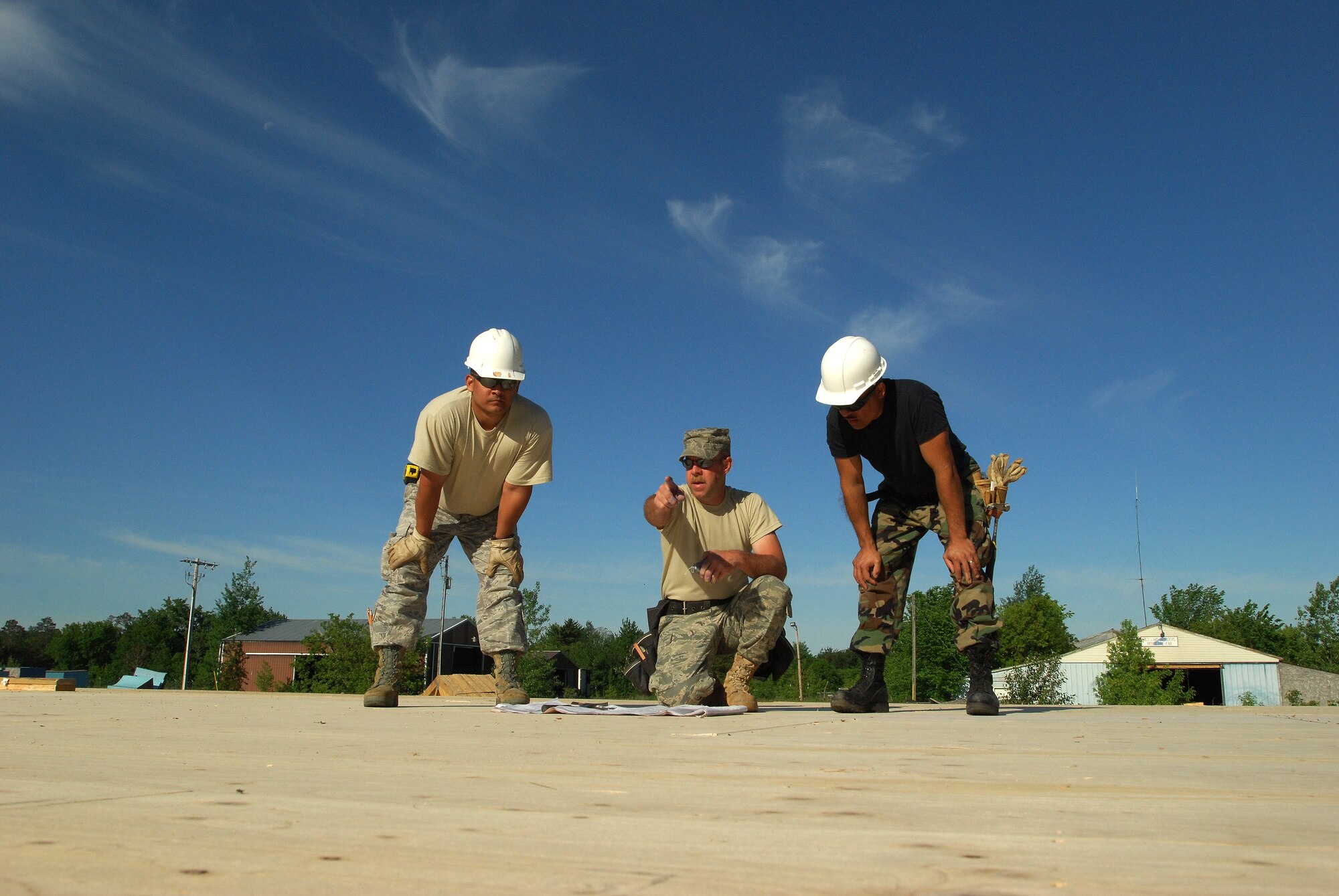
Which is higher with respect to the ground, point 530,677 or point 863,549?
point 863,549

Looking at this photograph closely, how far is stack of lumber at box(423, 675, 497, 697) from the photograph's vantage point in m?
8.93

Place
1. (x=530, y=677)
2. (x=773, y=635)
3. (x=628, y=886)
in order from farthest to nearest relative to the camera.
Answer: (x=530, y=677)
(x=773, y=635)
(x=628, y=886)

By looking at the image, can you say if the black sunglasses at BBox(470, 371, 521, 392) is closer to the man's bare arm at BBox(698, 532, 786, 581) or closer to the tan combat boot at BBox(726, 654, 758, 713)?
the man's bare arm at BBox(698, 532, 786, 581)

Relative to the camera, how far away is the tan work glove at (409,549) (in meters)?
5.54

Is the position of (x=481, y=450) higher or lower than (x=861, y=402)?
lower

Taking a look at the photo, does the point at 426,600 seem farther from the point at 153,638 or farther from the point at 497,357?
the point at 153,638

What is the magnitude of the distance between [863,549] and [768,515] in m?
0.58

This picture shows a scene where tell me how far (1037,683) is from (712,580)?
129 ft

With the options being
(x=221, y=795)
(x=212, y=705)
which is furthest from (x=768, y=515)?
(x=221, y=795)

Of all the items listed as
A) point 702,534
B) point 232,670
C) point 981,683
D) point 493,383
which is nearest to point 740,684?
point 702,534

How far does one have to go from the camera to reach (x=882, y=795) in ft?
5.79

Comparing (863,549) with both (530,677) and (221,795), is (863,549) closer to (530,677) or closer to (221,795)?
(221,795)

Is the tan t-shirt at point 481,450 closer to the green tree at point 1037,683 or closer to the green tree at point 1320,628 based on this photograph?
the green tree at point 1037,683

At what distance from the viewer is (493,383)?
5473mm
